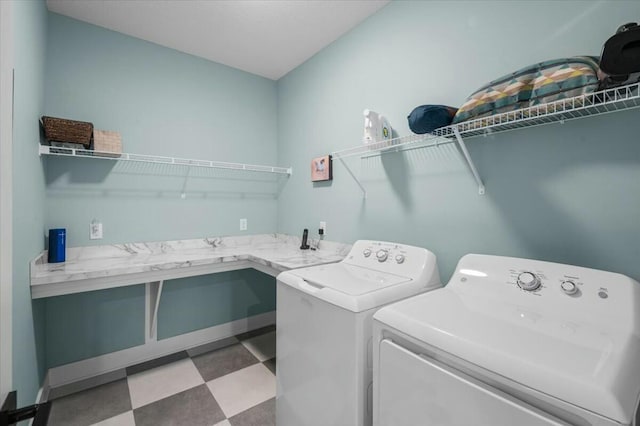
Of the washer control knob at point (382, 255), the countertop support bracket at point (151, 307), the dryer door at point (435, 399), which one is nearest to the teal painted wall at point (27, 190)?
the countertop support bracket at point (151, 307)

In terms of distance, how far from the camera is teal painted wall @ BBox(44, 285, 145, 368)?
6.37ft

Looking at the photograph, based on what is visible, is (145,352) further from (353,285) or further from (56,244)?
(353,285)

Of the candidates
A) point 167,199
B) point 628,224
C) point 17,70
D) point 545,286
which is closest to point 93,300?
point 167,199

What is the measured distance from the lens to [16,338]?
1228 mm

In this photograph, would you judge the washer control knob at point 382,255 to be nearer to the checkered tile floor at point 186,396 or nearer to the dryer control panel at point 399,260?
the dryer control panel at point 399,260

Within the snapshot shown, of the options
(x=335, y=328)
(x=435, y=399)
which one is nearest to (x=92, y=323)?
(x=335, y=328)

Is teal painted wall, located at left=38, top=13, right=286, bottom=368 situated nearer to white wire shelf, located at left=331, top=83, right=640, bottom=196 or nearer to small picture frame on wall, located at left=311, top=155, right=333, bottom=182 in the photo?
small picture frame on wall, located at left=311, top=155, right=333, bottom=182

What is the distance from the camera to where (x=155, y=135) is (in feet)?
7.69

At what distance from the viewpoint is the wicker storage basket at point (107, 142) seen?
1.94 m

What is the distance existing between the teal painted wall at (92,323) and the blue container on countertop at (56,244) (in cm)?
32

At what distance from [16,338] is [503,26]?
8.65 ft

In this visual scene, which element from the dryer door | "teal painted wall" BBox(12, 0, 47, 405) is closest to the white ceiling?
"teal painted wall" BBox(12, 0, 47, 405)

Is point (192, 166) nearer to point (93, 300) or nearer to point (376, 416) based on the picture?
point (93, 300)

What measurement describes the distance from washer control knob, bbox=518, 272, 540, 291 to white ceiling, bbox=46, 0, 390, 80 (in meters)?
1.86
